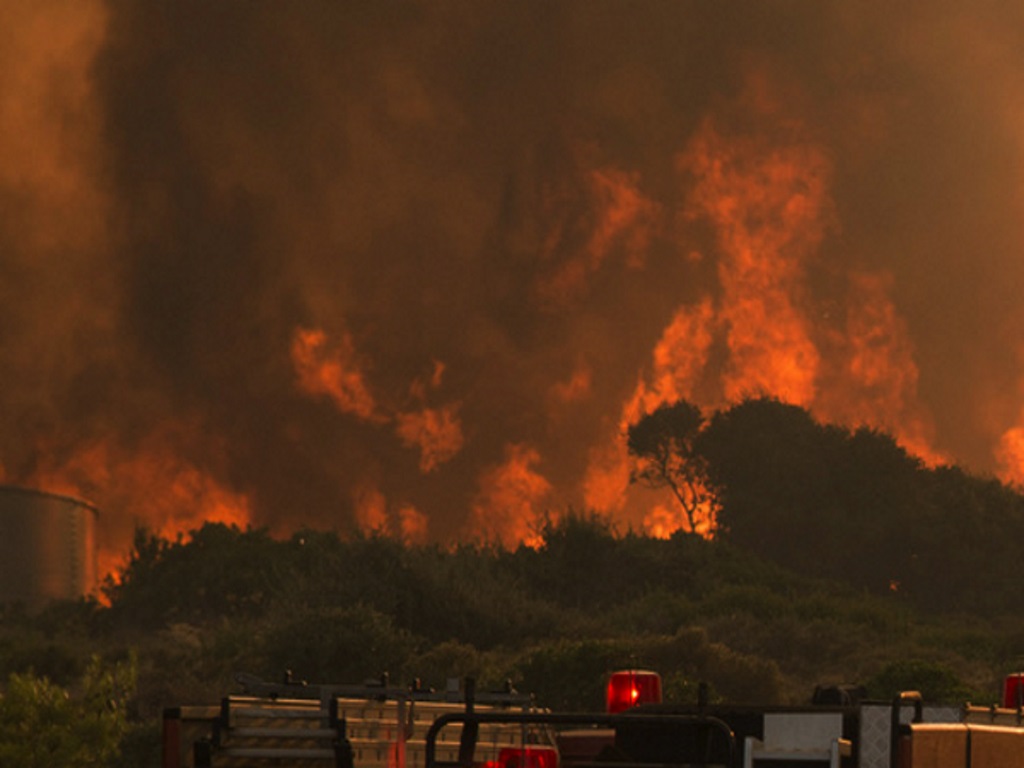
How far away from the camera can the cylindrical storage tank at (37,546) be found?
68625 mm

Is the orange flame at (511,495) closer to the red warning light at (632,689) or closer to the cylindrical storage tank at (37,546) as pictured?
the cylindrical storage tank at (37,546)

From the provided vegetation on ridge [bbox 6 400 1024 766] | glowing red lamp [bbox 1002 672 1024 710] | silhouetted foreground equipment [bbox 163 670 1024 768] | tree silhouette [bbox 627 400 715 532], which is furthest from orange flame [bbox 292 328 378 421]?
glowing red lamp [bbox 1002 672 1024 710]

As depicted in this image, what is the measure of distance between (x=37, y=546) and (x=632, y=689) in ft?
187

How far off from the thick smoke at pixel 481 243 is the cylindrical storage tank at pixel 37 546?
16.8 feet

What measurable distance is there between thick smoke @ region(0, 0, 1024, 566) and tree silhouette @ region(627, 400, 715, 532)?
1.65m

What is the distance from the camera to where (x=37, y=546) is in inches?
2736

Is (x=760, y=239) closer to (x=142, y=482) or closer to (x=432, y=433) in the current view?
(x=432, y=433)

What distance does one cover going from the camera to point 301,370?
8200 centimetres

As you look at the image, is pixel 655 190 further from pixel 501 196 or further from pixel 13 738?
pixel 13 738

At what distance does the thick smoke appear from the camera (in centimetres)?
8006

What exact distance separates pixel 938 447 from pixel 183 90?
37053mm

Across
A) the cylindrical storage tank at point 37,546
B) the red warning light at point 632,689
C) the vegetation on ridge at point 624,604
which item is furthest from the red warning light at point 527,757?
the cylindrical storage tank at point 37,546

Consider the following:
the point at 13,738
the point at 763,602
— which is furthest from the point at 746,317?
the point at 13,738

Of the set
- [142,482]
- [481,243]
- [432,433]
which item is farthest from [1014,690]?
[481,243]
